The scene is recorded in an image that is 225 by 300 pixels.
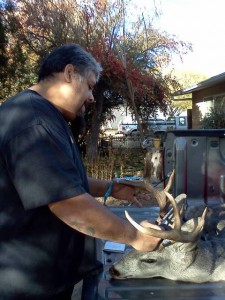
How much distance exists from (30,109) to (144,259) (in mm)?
1254

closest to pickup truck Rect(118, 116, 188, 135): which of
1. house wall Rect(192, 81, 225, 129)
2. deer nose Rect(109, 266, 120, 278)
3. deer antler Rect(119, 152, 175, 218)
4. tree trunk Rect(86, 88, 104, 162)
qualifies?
house wall Rect(192, 81, 225, 129)

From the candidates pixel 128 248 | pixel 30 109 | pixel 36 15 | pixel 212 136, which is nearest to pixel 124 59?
pixel 36 15

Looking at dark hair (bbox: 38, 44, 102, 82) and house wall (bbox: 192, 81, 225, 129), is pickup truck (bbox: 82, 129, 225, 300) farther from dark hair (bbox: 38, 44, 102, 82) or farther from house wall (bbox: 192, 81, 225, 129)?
house wall (bbox: 192, 81, 225, 129)

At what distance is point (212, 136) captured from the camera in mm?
4902

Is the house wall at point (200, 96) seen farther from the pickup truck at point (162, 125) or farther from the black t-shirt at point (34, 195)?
the black t-shirt at point (34, 195)

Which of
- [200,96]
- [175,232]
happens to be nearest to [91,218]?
[175,232]

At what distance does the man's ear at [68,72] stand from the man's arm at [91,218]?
2.04ft

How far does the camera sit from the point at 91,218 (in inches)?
80.6

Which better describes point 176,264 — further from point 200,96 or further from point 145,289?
point 200,96

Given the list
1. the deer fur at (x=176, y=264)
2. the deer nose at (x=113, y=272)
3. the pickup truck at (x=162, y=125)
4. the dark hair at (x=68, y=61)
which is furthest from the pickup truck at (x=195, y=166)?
the pickup truck at (x=162, y=125)

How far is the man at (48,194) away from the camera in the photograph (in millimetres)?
1968

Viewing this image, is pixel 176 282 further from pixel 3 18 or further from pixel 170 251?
pixel 3 18

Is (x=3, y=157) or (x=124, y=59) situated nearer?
(x=3, y=157)

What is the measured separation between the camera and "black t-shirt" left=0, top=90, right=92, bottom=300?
1958 mm
